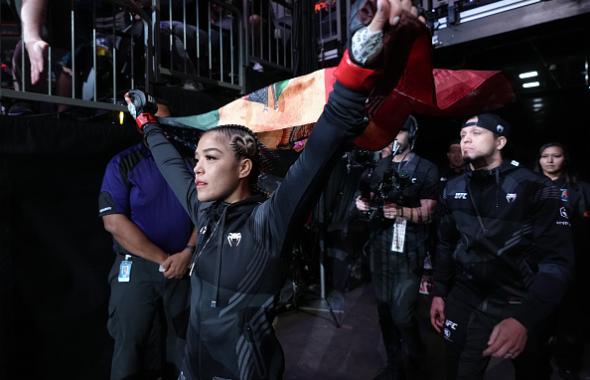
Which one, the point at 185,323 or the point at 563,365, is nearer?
the point at 185,323

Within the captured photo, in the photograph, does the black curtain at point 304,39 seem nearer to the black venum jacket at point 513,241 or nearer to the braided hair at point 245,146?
the black venum jacket at point 513,241

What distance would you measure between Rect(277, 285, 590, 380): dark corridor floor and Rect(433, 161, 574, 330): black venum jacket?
4.66 feet

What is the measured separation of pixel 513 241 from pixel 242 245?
182 cm

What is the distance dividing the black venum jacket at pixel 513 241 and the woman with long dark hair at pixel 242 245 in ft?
4.95

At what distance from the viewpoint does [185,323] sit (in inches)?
114

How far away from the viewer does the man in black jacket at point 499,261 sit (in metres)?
2.00

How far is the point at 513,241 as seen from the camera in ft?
7.43

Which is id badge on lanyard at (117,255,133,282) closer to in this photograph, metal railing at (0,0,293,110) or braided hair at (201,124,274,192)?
metal railing at (0,0,293,110)

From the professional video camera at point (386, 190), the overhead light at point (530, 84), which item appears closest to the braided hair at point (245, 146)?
the professional video camera at point (386, 190)

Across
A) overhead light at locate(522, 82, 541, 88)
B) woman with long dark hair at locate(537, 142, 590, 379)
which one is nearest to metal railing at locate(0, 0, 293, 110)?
woman with long dark hair at locate(537, 142, 590, 379)

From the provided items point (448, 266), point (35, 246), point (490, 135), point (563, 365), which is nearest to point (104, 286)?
point (35, 246)

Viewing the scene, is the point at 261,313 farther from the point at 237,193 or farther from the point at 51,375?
the point at 51,375

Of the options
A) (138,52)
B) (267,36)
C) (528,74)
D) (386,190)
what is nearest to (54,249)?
(138,52)

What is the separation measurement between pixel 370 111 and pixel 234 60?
3803 mm
